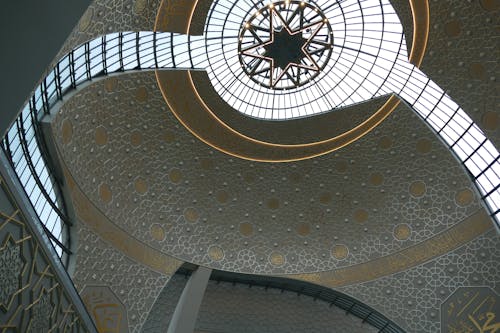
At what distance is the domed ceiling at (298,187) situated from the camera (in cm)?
1764

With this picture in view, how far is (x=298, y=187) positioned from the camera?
74.9ft

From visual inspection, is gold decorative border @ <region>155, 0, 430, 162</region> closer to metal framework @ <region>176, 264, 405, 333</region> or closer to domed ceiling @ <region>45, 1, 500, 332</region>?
domed ceiling @ <region>45, 1, 500, 332</region>

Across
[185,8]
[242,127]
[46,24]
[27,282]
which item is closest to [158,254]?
[242,127]

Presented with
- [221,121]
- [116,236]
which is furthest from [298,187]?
[116,236]

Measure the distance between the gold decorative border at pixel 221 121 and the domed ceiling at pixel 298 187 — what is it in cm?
24

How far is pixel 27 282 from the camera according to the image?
12.1m

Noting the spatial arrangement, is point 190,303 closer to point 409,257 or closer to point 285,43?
point 409,257

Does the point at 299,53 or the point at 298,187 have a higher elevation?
the point at 299,53

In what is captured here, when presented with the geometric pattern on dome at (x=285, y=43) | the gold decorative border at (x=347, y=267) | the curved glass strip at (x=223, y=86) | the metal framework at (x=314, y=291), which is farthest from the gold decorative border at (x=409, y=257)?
the geometric pattern on dome at (x=285, y=43)

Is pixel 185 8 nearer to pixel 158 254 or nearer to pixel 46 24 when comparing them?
pixel 158 254

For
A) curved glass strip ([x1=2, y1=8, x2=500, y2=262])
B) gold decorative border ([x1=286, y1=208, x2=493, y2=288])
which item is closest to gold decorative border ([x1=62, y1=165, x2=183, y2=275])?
curved glass strip ([x1=2, y1=8, x2=500, y2=262])

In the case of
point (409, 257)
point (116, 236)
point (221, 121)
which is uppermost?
point (221, 121)

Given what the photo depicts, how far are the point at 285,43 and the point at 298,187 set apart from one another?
671cm

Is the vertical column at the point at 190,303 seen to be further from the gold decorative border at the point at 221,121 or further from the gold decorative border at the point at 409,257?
the gold decorative border at the point at 221,121
